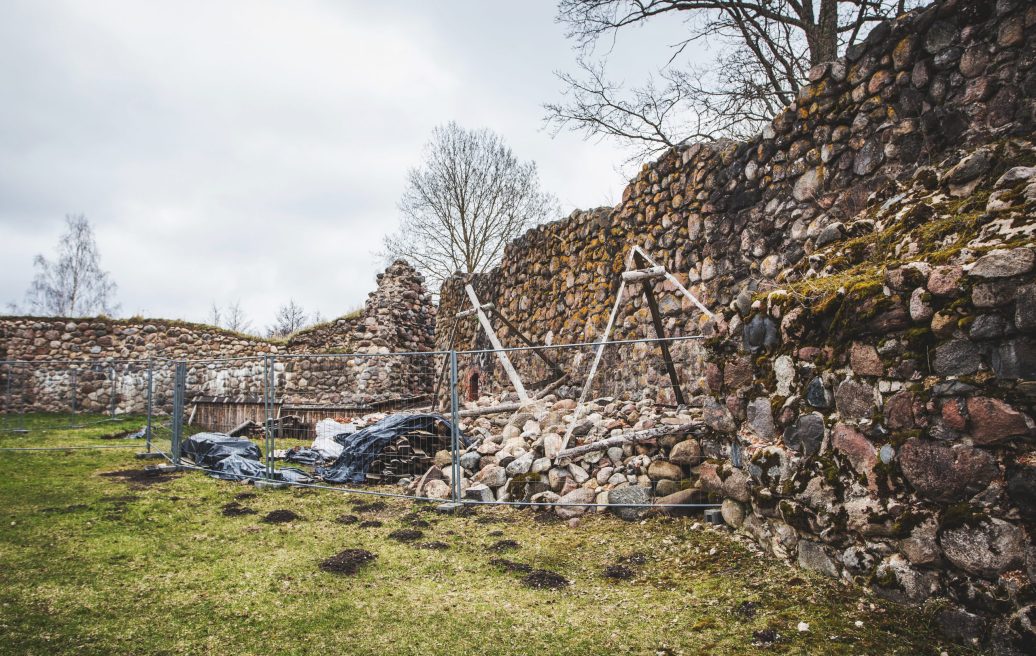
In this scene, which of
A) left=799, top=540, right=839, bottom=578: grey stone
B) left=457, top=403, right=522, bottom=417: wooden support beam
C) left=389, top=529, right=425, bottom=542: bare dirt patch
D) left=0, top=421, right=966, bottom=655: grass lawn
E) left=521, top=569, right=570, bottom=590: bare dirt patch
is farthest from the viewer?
left=457, top=403, right=522, bottom=417: wooden support beam

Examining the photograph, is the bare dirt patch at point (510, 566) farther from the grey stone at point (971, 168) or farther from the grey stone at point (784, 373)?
the grey stone at point (971, 168)

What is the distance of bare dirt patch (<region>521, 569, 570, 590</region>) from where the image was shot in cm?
352

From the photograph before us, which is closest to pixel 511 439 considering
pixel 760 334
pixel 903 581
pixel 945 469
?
pixel 760 334

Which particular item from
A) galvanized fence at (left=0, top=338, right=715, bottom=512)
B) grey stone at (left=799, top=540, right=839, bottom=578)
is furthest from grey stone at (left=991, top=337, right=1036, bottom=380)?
galvanized fence at (left=0, top=338, right=715, bottom=512)

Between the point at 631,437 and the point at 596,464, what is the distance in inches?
18.3

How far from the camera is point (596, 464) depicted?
546 cm

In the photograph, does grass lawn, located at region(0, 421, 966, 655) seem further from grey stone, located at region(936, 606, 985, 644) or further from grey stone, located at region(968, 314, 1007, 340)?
grey stone, located at region(968, 314, 1007, 340)

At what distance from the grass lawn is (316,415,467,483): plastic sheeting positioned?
1.62 metres

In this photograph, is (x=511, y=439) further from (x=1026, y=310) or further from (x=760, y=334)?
(x=1026, y=310)

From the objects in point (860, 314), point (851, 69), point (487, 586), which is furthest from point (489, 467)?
point (851, 69)

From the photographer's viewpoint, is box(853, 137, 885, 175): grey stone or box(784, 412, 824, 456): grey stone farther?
box(853, 137, 885, 175): grey stone

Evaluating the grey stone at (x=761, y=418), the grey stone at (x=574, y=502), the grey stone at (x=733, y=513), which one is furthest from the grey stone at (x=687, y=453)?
the grey stone at (x=761, y=418)

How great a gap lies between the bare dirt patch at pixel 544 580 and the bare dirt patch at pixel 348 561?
1.21 meters

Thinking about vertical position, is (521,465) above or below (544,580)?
above
